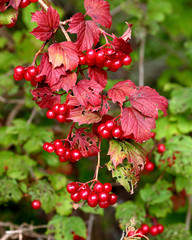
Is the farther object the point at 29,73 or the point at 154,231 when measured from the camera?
the point at 154,231

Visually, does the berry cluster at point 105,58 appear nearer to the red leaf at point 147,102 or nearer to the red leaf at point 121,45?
the red leaf at point 121,45

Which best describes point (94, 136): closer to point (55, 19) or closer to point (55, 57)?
point (55, 57)

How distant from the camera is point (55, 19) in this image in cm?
111

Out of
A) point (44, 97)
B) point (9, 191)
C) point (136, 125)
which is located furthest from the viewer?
point (9, 191)

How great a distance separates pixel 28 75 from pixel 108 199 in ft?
1.87

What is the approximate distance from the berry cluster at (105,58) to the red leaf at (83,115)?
0.18 meters

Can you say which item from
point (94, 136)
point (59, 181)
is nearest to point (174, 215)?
point (59, 181)

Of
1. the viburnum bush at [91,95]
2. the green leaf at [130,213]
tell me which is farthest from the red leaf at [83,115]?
the green leaf at [130,213]

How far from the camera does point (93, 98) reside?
42.3 inches

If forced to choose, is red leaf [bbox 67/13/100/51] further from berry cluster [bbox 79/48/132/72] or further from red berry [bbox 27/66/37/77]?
red berry [bbox 27/66/37/77]

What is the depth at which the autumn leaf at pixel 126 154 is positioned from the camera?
1.08 meters

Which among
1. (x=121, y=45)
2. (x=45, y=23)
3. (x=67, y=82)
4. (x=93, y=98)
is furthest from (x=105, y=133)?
(x=45, y=23)

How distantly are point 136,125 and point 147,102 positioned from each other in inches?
4.2

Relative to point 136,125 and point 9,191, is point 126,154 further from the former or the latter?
point 9,191
